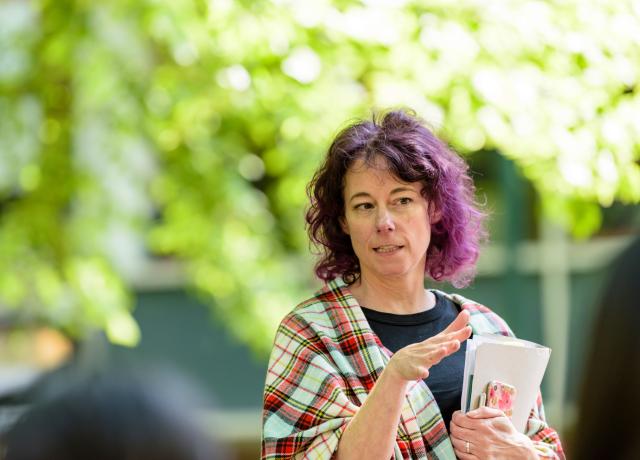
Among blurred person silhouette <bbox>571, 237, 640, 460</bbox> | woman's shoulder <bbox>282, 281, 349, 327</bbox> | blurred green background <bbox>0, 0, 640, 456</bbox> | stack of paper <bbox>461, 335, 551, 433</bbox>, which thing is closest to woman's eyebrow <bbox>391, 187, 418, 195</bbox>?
woman's shoulder <bbox>282, 281, 349, 327</bbox>

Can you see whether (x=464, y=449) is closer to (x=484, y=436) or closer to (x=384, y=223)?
(x=484, y=436)

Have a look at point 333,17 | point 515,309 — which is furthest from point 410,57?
point 515,309

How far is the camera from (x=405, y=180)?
8.61ft

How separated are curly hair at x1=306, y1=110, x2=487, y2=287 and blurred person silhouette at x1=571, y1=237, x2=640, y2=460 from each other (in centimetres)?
121

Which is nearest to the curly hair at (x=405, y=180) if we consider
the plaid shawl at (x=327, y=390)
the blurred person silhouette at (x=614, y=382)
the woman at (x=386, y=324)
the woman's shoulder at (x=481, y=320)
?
the woman at (x=386, y=324)

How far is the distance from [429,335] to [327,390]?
1.11 feet

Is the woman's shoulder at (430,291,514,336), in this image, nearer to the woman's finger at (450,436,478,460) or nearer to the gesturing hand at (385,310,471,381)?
the woman's finger at (450,436,478,460)

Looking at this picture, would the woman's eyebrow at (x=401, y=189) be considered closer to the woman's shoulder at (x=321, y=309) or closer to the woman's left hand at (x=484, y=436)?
the woman's shoulder at (x=321, y=309)

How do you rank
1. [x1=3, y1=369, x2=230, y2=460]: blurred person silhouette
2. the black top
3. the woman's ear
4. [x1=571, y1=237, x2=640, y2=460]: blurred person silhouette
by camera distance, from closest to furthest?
[x1=3, y1=369, x2=230, y2=460]: blurred person silhouette, [x1=571, y1=237, x2=640, y2=460]: blurred person silhouette, the black top, the woman's ear

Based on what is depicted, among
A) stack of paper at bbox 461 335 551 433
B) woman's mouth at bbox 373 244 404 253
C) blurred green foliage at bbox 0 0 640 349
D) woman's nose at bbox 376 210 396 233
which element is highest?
blurred green foliage at bbox 0 0 640 349

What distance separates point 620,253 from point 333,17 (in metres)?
3.27

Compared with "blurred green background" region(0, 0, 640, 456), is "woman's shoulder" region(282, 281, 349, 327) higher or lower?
lower

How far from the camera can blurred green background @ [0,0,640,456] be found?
174 inches

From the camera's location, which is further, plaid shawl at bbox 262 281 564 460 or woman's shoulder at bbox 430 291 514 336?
woman's shoulder at bbox 430 291 514 336
